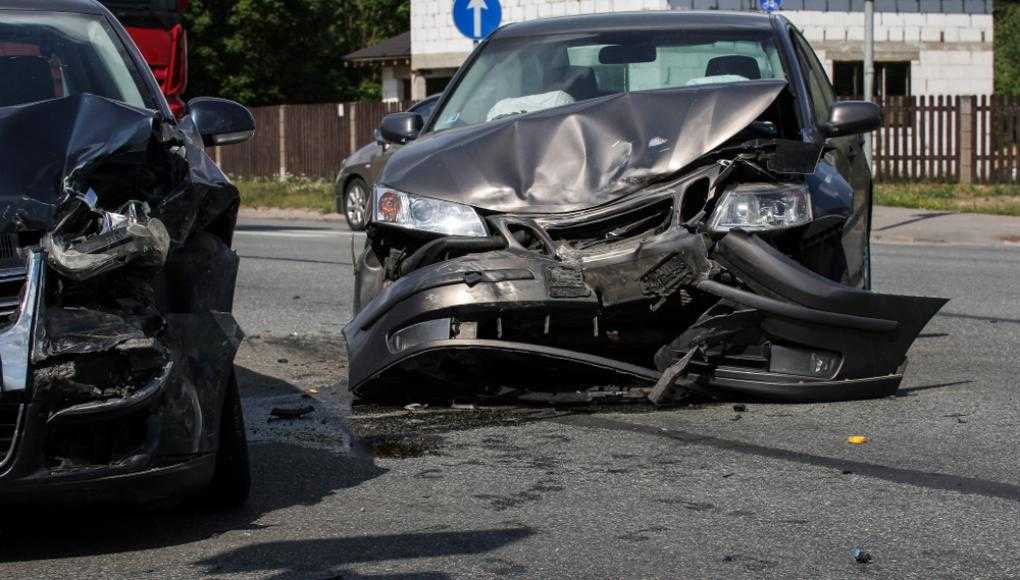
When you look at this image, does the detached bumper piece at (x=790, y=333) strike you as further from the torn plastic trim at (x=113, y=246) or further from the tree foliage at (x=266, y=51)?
the tree foliage at (x=266, y=51)

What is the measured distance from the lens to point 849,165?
27.3ft

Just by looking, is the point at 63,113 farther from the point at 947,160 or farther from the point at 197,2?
the point at 197,2

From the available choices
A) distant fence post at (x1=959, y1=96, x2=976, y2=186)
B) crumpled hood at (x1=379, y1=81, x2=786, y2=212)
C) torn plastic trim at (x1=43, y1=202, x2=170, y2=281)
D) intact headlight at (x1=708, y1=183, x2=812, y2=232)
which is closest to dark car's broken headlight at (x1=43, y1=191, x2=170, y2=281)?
torn plastic trim at (x1=43, y1=202, x2=170, y2=281)

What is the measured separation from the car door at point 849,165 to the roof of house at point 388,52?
3412 cm

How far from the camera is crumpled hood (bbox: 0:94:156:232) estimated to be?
14.9 feet

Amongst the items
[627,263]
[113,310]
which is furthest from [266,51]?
[113,310]

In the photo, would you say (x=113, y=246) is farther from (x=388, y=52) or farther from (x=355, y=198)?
(x=388, y=52)

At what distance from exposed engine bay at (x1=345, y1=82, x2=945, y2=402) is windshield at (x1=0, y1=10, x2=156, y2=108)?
4.70 feet

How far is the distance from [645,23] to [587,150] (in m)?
1.87

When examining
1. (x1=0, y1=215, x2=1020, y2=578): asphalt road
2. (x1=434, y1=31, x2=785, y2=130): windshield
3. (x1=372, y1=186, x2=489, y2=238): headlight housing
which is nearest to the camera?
(x1=0, y1=215, x2=1020, y2=578): asphalt road

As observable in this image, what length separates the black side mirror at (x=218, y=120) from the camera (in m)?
5.81

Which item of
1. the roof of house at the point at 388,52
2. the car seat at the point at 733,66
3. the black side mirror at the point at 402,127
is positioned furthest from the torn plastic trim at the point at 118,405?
the roof of house at the point at 388,52

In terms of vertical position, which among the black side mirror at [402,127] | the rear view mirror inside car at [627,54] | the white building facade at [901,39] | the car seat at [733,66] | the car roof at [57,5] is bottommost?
the black side mirror at [402,127]

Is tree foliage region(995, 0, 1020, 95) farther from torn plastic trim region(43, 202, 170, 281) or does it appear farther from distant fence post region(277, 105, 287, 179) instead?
torn plastic trim region(43, 202, 170, 281)
